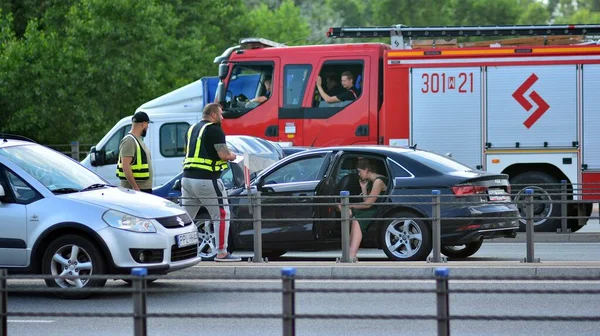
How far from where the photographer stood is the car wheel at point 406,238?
45.4ft

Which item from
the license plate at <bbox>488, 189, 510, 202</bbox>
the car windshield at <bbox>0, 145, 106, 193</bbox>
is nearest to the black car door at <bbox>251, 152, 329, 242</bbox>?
the license plate at <bbox>488, 189, 510, 202</bbox>

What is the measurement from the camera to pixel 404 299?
11.2m

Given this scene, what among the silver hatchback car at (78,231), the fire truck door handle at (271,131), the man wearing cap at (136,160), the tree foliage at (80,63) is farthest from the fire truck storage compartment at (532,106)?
the tree foliage at (80,63)

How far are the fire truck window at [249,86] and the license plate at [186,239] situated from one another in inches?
360

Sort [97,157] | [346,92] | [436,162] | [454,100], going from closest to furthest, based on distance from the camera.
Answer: [436,162] → [454,100] → [346,92] → [97,157]

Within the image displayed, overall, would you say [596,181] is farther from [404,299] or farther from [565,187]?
[404,299]

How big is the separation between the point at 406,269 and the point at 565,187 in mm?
6982

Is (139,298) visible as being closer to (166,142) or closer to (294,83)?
(294,83)

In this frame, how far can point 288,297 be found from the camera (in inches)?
259

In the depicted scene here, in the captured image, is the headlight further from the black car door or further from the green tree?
the green tree

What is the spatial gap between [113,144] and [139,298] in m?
16.5

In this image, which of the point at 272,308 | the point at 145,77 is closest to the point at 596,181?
the point at 272,308

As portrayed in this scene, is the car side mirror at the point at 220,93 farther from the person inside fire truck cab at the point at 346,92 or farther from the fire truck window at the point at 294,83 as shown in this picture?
the person inside fire truck cab at the point at 346,92

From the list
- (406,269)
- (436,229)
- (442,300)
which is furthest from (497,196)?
(442,300)
